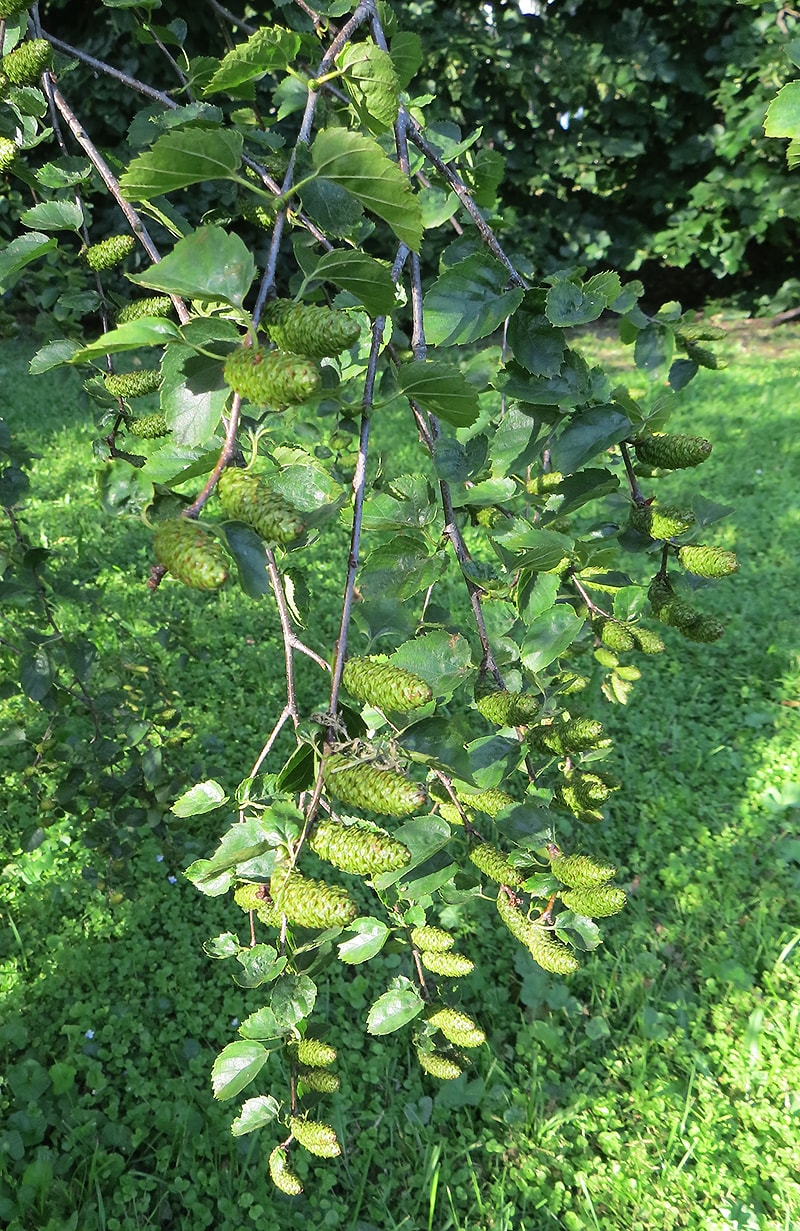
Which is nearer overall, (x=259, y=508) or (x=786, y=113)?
(x=259, y=508)

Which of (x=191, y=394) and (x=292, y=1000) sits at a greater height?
(x=191, y=394)

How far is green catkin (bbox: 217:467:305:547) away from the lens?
53cm

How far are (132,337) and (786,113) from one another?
53 cm

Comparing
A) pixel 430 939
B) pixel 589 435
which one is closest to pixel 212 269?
pixel 589 435

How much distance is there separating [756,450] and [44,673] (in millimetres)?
4358

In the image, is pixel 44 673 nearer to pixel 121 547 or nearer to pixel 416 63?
pixel 416 63

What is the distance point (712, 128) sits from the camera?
21.9ft

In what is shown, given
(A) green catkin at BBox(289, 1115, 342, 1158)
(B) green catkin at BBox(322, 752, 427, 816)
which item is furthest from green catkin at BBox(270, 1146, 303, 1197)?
(B) green catkin at BBox(322, 752, 427, 816)

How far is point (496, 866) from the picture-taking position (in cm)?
83

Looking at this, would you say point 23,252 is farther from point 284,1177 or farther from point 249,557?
point 284,1177

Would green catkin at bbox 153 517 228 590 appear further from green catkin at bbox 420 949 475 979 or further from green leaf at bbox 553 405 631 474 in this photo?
green catkin at bbox 420 949 475 979

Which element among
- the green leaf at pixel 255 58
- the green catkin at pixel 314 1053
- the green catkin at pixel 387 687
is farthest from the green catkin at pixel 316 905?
the green leaf at pixel 255 58

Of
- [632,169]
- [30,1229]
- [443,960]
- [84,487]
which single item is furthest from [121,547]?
[632,169]

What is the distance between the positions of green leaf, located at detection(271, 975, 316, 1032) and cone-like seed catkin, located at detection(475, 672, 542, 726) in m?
0.29
